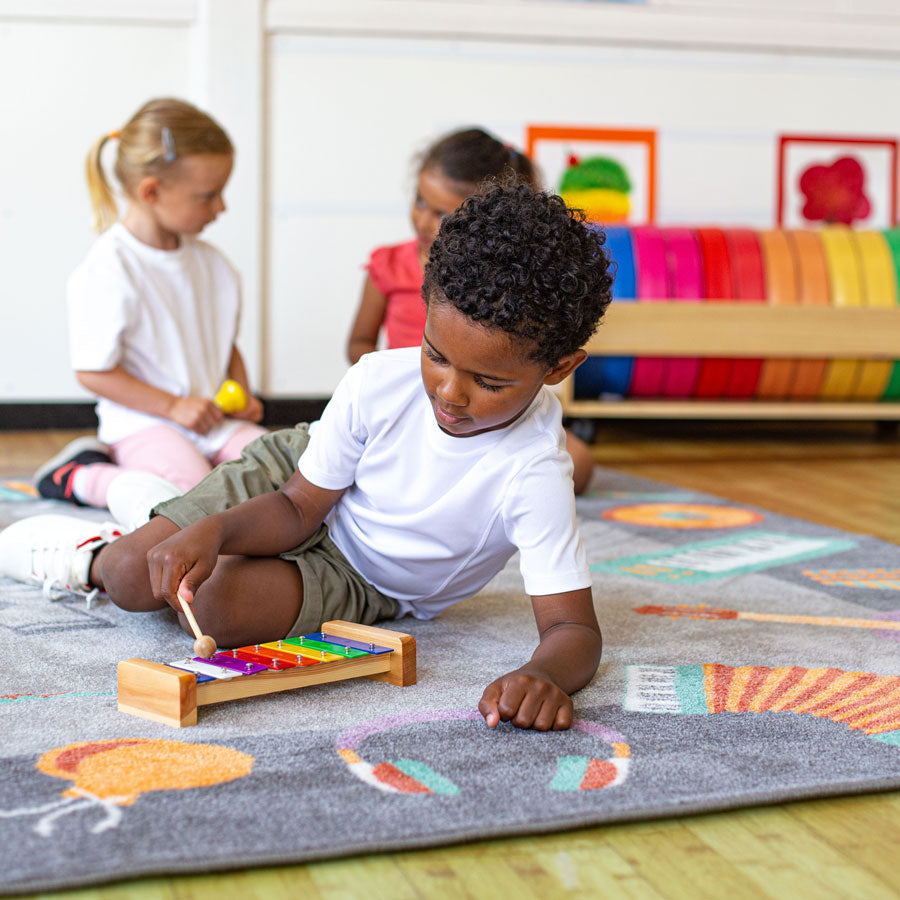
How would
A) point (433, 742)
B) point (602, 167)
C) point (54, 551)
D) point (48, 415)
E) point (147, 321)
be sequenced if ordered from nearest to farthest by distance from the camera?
point (433, 742)
point (54, 551)
point (147, 321)
point (48, 415)
point (602, 167)

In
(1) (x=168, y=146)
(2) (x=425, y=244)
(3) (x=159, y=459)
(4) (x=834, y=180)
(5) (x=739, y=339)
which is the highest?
(4) (x=834, y=180)

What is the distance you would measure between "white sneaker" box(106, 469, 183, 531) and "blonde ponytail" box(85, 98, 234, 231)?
1.69ft

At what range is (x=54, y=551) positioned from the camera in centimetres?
116

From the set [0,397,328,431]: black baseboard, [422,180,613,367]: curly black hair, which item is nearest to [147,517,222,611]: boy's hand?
[422,180,613,367]: curly black hair

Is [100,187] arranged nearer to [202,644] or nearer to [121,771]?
[202,644]

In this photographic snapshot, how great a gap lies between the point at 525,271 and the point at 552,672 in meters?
0.27

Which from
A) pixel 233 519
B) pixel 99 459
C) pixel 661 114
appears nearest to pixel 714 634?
A: pixel 233 519

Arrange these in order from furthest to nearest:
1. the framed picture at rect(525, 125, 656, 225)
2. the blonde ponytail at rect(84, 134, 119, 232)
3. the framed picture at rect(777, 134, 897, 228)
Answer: the framed picture at rect(777, 134, 897, 228) → the framed picture at rect(525, 125, 656, 225) → the blonde ponytail at rect(84, 134, 119, 232)

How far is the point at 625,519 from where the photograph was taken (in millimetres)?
1701

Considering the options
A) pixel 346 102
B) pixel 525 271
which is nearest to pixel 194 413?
pixel 525 271

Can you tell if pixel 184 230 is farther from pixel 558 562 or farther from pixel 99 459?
pixel 558 562

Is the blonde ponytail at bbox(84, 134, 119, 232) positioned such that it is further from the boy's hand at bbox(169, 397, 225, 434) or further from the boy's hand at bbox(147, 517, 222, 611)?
the boy's hand at bbox(147, 517, 222, 611)

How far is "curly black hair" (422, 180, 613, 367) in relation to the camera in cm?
80

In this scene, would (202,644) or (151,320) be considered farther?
(151,320)
